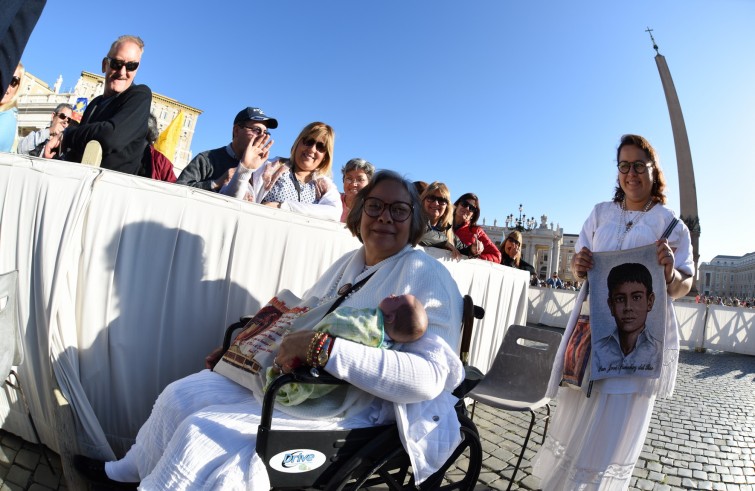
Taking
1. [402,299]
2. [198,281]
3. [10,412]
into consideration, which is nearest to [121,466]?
[198,281]

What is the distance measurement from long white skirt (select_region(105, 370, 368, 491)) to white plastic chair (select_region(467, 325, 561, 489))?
1878 mm

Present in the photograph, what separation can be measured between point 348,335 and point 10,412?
240 centimetres

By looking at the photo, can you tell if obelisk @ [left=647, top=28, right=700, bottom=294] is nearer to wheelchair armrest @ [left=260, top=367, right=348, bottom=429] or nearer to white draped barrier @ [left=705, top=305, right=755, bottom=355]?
white draped barrier @ [left=705, top=305, right=755, bottom=355]

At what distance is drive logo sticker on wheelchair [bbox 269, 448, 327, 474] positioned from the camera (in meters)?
1.32

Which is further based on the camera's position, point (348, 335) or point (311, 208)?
point (311, 208)

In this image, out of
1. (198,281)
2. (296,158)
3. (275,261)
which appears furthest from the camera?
(296,158)

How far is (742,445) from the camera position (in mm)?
4133

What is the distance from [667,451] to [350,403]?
3.77 metres

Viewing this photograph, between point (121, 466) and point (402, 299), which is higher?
point (402, 299)

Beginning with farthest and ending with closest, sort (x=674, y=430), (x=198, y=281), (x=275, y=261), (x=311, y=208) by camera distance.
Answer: (x=674, y=430)
(x=311, y=208)
(x=275, y=261)
(x=198, y=281)

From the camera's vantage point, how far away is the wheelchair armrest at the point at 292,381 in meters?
1.31

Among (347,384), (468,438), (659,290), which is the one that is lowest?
(468,438)

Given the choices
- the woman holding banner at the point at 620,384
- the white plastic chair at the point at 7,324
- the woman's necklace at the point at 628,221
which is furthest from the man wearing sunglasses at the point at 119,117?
the woman's necklace at the point at 628,221

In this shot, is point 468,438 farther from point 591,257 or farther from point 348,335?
point 591,257
